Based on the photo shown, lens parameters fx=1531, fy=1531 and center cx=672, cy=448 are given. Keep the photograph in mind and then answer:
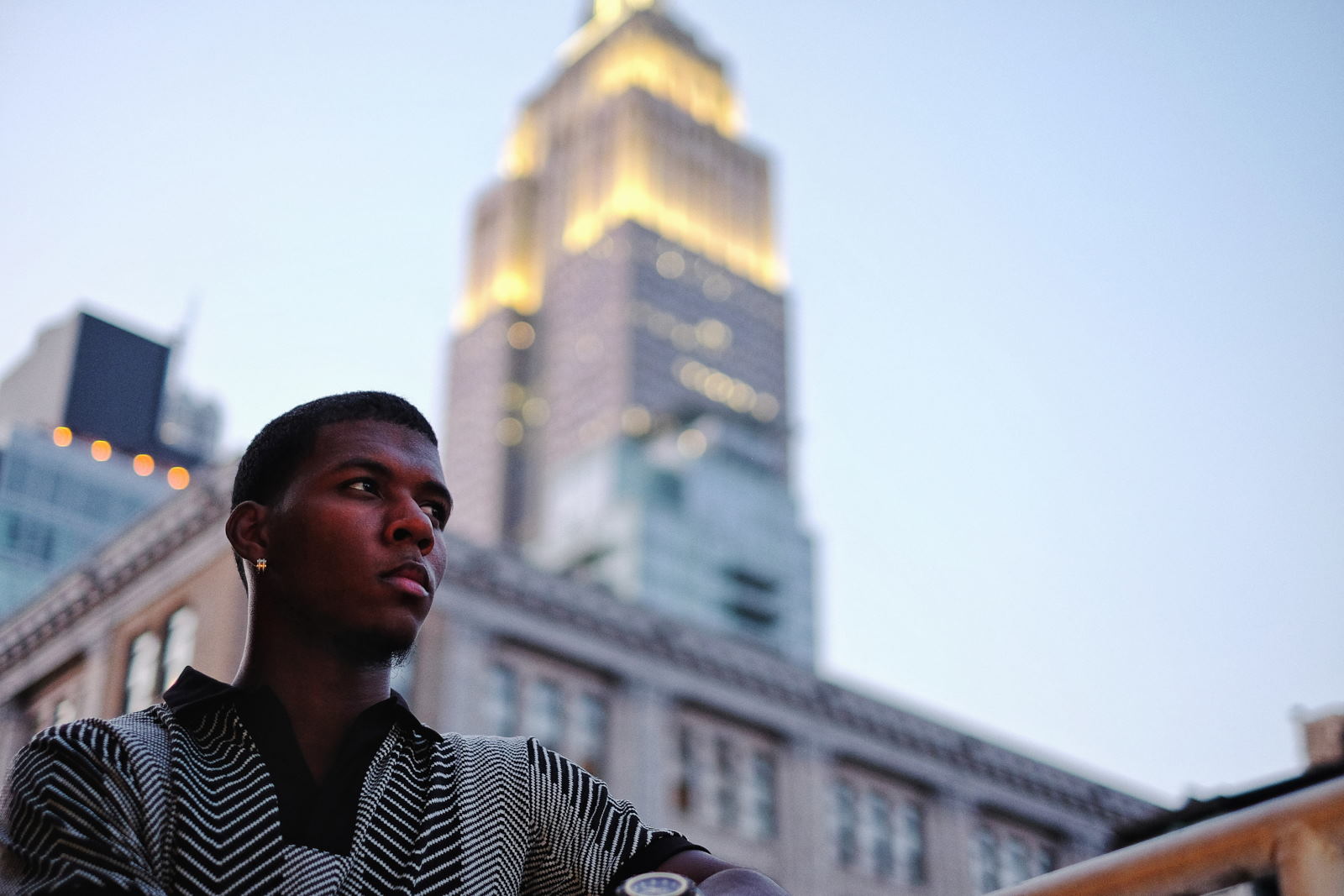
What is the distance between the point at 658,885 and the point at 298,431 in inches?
50.5

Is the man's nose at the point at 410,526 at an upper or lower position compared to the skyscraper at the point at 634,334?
lower

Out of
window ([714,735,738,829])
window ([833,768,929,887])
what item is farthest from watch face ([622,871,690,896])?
window ([833,768,929,887])

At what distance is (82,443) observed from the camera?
25.3 m

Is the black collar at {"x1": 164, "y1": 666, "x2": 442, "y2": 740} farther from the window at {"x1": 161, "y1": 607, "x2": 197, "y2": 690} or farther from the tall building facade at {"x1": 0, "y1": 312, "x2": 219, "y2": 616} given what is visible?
the window at {"x1": 161, "y1": 607, "x2": 197, "y2": 690}

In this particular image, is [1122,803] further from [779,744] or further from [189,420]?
[189,420]

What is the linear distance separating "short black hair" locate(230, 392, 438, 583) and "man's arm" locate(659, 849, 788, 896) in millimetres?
987

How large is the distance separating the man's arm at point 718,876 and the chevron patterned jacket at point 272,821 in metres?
0.06

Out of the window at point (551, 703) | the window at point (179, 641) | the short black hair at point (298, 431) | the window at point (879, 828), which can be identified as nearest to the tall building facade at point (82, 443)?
the window at point (179, 641)

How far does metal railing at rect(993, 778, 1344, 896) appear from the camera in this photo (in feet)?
10.2

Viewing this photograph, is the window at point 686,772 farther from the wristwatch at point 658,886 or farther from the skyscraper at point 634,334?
the skyscraper at point 634,334

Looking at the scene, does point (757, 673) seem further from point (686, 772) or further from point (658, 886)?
point (658, 886)

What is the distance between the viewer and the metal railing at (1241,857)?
3.12 metres

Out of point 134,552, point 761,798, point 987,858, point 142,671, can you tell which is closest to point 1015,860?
point 987,858

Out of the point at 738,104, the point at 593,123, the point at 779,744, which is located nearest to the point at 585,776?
the point at 779,744
